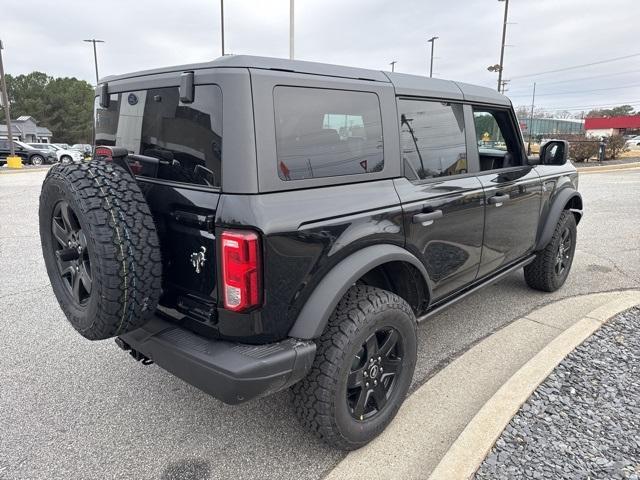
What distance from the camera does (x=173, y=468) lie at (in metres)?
2.28

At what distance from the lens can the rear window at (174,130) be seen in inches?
79.7

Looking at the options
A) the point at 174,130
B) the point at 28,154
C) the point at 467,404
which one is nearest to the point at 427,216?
the point at 467,404

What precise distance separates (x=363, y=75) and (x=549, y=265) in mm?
2899

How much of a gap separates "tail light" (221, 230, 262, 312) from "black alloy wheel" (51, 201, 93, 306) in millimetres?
661

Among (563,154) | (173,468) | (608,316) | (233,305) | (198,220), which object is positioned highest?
(563,154)

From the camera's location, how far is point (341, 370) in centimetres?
219

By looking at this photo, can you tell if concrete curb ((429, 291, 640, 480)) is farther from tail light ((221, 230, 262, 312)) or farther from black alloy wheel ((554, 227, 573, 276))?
tail light ((221, 230, 262, 312))

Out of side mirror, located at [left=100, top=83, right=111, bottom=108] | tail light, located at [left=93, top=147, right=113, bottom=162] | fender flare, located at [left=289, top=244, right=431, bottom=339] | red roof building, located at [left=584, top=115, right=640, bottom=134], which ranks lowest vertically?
fender flare, located at [left=289, top=244, right=431, bottom=339]

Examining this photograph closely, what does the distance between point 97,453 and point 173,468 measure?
432 mm

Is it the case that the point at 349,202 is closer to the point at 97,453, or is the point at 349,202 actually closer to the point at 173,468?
the point at 173,468

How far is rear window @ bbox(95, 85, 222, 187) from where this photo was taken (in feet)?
6.64

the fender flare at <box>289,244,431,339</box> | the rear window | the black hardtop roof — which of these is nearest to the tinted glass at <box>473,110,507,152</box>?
the black hardtop roof

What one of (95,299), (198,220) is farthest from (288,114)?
(95,299)

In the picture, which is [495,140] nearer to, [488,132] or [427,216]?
[488,132]
